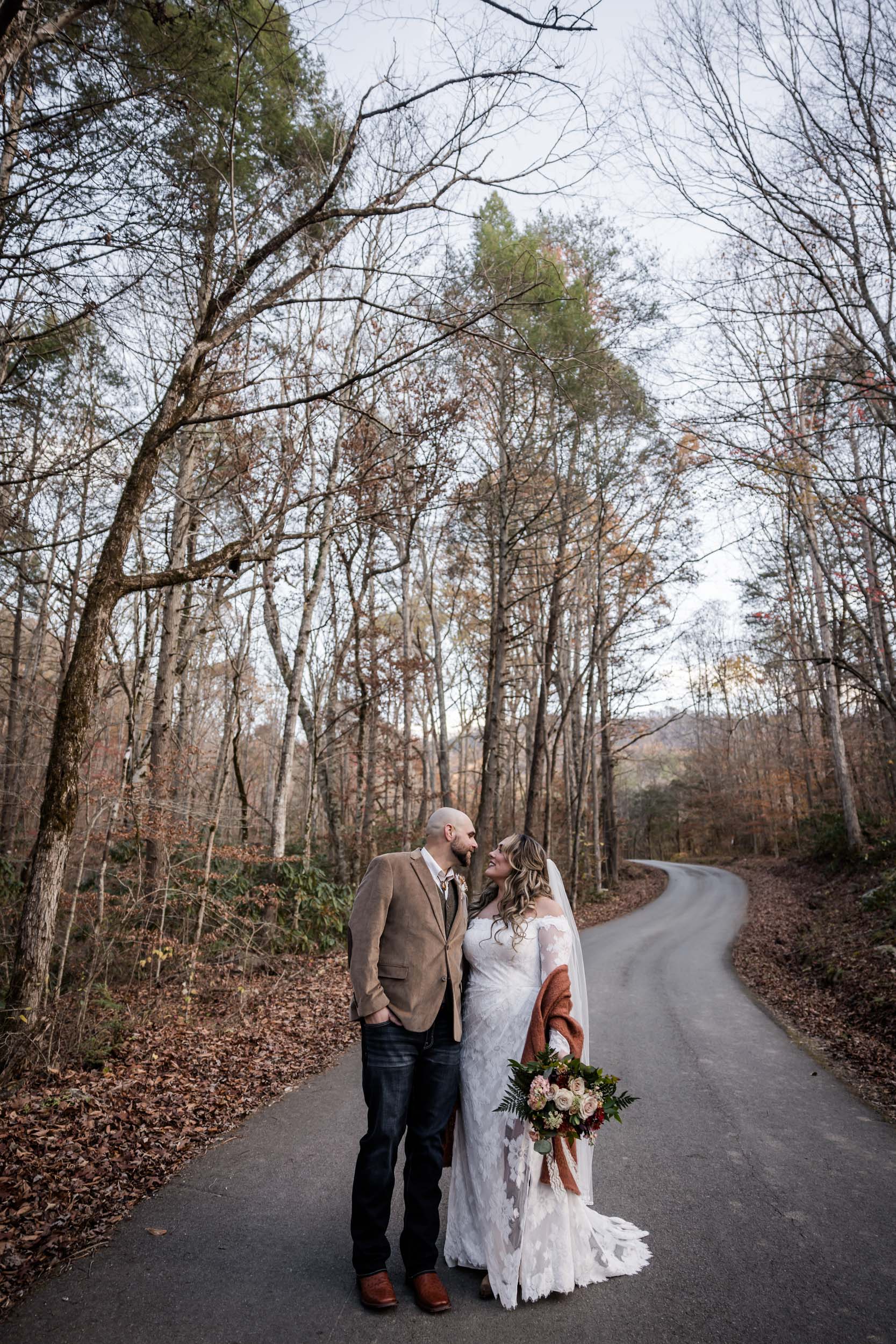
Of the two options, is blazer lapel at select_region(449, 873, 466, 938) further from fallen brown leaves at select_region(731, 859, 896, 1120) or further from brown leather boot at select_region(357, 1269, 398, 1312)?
fallen brown leaves at select_region(731, 859, 896, 1120)

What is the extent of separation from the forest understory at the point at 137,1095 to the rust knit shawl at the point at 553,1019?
2.16 metres

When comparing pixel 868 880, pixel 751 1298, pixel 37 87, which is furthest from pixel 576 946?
pixel 868 880

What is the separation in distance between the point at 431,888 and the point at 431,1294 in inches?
60.9

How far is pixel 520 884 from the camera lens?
344 cm

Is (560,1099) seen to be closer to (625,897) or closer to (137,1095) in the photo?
(137,1095)

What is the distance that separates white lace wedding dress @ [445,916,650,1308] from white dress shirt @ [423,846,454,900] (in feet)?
0.96

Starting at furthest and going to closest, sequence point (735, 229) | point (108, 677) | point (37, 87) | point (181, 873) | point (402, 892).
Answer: point (108, 677), point (181, 873), point (735, 229), point (37, 87), point (402, 892)

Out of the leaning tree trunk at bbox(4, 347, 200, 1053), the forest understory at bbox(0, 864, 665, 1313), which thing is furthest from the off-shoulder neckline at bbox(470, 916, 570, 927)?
the leaning tree trunk at bbox(4, 347, 200, 1053)

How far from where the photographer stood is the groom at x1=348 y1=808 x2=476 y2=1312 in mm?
2949

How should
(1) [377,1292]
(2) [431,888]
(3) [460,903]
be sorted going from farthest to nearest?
1. (3) [460,903]
2. (2) [431,888]
3. (1) [377,1292]

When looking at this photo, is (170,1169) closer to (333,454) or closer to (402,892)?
(402,892)

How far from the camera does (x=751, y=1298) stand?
2984mm

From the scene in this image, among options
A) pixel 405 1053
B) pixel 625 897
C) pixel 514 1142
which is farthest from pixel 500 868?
pixel 625 897

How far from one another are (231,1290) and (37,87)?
7916 millimetres
